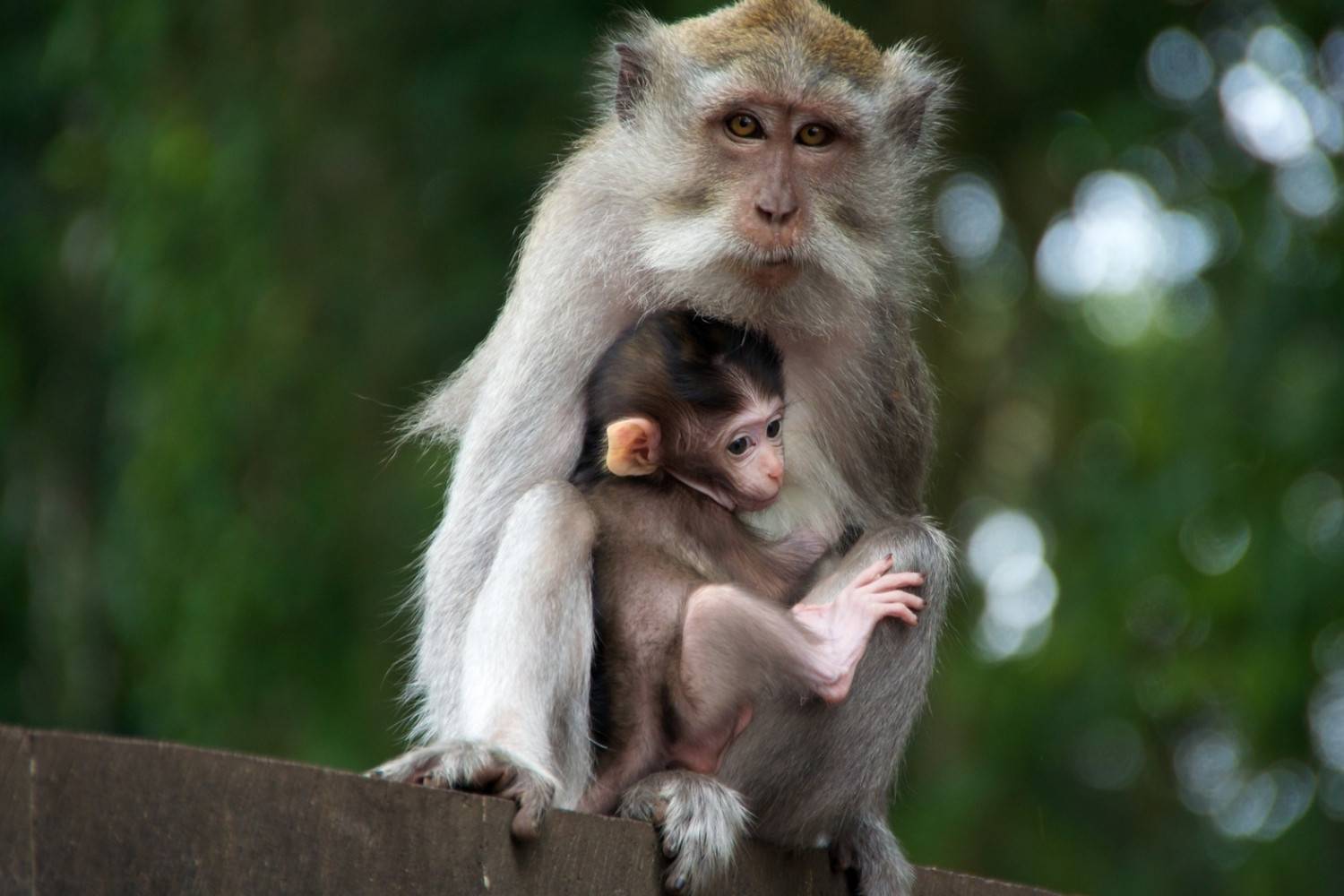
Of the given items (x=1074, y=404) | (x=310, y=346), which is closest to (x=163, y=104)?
(x=310, y=346)

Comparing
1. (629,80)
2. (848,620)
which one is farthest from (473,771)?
(629,80)

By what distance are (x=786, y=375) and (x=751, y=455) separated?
54 cm

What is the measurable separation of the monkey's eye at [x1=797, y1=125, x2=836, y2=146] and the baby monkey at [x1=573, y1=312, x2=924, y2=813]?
2.29ft

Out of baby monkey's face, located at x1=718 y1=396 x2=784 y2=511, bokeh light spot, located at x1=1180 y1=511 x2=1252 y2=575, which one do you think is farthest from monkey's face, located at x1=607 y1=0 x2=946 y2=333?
bokeh light spot, located at x1=1180 y1=511 x2=1252 y2=575

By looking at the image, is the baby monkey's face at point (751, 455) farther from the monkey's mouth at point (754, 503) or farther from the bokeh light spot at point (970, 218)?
the bokeh light spot at point (970, 218)

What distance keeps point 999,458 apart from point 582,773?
12149mm

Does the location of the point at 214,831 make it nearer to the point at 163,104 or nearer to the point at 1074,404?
the point at 163,104

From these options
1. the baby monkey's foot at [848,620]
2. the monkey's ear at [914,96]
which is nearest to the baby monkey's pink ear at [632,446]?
the baby monkey's foot at [848,620]

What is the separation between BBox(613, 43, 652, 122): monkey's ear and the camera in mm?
6590

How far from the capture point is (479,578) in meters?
5.77

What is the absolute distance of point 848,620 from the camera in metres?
5.66

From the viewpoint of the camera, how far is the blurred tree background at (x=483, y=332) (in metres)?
12.1

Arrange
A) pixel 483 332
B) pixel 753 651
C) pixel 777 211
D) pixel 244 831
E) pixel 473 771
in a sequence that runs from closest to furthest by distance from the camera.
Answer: pixel 244 831
pixel 473 771
pixel 753 651
pixel 777 211
pixel 483 332

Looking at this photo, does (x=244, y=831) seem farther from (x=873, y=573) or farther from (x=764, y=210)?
(x=764, y=210)
